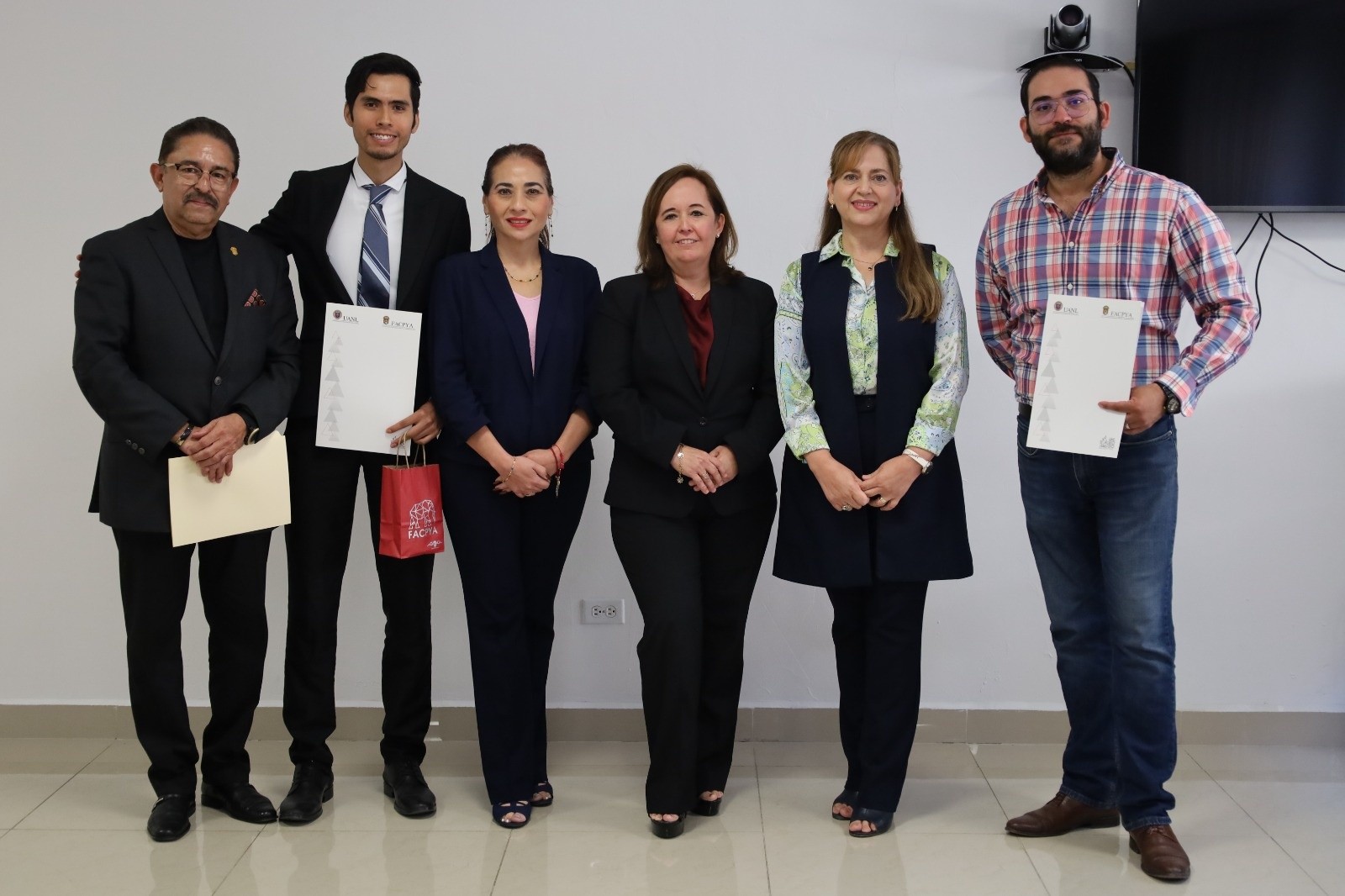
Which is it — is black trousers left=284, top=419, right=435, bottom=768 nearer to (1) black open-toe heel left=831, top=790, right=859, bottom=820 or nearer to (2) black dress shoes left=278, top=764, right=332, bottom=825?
(2) black dress shoes left=278, top=764, right=332, bottom=825

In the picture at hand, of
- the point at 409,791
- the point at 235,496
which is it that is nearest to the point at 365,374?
the point at 235,496

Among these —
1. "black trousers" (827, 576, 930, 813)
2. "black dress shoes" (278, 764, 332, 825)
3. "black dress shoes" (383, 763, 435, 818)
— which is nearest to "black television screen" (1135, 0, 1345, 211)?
"black trousers" (827, 576, 930, 813)

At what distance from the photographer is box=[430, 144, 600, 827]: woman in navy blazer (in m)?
2.98

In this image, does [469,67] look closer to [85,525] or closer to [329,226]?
[329,226]

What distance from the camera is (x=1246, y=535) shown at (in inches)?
147

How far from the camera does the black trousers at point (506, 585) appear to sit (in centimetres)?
304

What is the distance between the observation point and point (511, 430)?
2984mm

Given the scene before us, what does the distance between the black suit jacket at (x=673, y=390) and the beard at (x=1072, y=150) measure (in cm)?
76

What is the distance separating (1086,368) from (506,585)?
1488 mm

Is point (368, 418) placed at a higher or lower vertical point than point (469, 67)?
lower

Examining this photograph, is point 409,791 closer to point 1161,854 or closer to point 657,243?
point 657,243

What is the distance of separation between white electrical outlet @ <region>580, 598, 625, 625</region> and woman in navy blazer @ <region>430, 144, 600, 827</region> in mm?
673

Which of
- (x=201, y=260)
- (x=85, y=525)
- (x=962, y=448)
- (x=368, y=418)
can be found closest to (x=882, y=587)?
(x=962, y=448)

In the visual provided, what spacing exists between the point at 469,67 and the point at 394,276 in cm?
94
